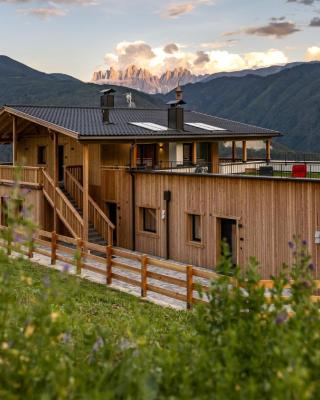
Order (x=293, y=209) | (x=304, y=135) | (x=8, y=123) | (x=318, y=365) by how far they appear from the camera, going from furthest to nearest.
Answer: (x=304, y=135) → (x=8, y=123) → (x=293, y=209) → (x=318, y=365)

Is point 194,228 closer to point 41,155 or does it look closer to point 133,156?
point 133,156

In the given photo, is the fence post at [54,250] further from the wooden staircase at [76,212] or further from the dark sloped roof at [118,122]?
the dark sloped roof at [118,122]

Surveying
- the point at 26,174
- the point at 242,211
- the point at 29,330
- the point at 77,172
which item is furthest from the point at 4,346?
the point at 26,174

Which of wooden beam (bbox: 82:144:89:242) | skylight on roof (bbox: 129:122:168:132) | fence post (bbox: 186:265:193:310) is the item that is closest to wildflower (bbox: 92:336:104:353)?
fence post (bbox: 186:265:193:310)

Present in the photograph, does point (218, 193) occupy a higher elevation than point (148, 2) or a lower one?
lower

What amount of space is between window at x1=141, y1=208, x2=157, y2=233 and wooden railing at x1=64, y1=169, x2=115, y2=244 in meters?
1.23

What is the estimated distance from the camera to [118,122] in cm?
2541

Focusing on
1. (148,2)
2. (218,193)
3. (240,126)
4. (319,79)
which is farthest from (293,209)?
(319,79)

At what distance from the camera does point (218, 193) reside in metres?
18.2

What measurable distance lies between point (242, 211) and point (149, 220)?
5138 mm

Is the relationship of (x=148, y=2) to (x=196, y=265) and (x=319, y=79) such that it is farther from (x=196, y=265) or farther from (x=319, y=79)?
(x=319, y=79)

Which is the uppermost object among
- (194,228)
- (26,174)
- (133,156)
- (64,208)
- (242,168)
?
(133,156)

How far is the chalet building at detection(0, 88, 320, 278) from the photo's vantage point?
16.4 meters

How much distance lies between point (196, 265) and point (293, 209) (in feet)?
15.3
